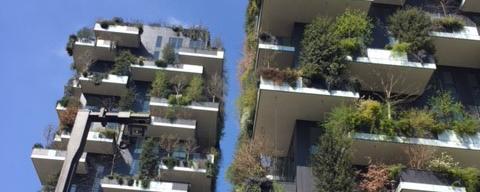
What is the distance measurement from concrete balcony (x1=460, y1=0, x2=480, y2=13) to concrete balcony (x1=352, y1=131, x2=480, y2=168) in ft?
22.2

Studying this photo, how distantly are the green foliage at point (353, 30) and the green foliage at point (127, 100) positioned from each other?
17089 mm

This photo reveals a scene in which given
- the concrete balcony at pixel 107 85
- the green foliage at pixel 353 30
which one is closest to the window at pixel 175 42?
the concrete balcony at pixel 107 85

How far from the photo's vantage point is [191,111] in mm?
36094

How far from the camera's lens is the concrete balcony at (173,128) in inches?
1382

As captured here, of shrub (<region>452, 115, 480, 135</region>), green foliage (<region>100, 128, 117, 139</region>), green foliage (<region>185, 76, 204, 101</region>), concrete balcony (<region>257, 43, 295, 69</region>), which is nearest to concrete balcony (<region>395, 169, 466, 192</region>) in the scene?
shrub (<region>452, 115, 480, 135</region>)

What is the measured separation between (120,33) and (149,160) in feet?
32.8

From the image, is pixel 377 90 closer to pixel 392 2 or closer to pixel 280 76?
pixel 392 2

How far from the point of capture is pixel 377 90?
23984mm

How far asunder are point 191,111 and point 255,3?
11.0 m

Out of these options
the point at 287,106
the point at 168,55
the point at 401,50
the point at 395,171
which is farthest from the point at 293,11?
the point at 168,55

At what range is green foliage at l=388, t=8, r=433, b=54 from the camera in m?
22.9

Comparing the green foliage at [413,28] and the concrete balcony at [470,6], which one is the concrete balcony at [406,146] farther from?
the concrete balcony at [470,6]

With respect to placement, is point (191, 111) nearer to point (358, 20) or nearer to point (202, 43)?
point (202, 43)

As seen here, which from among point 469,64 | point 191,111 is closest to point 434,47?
point 469,64
